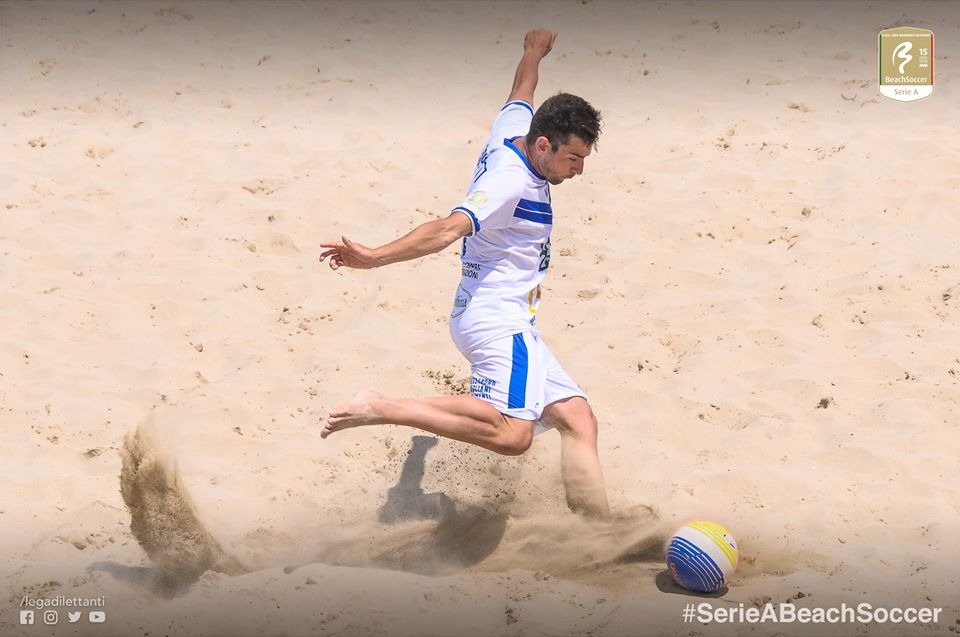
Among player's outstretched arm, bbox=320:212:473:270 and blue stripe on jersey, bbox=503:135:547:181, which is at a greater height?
blue stripe on jersey, bbox=503:135:547:181

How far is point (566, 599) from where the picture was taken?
4.59m

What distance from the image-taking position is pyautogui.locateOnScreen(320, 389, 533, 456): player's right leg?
4.67 metres

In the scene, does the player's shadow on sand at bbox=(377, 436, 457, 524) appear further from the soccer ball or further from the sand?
the soccer ball

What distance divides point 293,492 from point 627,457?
1.59 m

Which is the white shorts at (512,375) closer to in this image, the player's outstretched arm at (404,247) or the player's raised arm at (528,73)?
the player's outstretched arm at (404,247)

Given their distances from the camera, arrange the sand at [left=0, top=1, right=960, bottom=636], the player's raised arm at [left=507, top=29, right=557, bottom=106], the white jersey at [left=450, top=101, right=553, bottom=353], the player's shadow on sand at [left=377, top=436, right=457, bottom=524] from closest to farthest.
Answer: the sand at [left=0, top=1, right=960, bottom=636] → the white jersey at [left=450, top=101, right=553, bottom=353] → the player's shadow on sand at [left=377, top=436, right=457, bottom=524] → the player's raised arm at [left=507, top=29, right=557, bottom=106]

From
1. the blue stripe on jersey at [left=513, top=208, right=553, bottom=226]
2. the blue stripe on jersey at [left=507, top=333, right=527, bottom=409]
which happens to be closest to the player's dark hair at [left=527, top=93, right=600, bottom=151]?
the blue stripe on jersey at [left=513, top=208, right=553, bottom=226]

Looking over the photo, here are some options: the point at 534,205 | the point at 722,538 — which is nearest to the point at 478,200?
the point at 534,205

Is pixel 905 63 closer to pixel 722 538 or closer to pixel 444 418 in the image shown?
pixel 722 538

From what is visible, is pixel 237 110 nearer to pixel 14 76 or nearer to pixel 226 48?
pixel 226 48

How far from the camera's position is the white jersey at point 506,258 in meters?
5.06

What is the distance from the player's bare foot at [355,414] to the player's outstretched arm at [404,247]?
1.69 ft

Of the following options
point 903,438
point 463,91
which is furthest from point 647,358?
point 463,91

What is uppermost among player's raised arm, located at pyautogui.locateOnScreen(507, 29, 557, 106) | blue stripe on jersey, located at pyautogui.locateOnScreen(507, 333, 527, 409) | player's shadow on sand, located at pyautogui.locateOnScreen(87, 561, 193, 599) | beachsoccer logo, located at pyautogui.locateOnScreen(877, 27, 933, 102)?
beachsoccer logo, located at pyautogui.locateOnScreen(877, 27, 933, 102)
